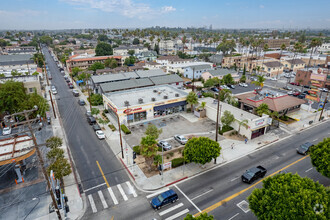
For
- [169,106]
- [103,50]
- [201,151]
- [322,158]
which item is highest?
[103,50]

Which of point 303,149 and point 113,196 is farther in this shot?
point 303,149

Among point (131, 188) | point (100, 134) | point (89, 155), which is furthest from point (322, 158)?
point (100, 134)

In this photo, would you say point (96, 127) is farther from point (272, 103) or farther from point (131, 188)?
point (272, 103)

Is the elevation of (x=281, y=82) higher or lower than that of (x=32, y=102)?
lower

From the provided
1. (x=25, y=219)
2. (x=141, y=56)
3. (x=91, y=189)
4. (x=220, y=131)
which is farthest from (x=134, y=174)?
(x=141, y=56)

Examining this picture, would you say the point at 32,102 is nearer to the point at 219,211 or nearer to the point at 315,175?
the point at 219,211

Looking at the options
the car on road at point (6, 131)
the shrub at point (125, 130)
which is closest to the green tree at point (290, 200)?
the shrub at point (125, 130)

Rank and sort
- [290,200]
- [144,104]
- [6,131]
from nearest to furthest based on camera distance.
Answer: [290,200], [6,131], [144,104]

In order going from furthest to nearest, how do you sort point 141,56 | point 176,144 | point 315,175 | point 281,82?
point 141,56, point 281,82, point 176,144, point 315,175
